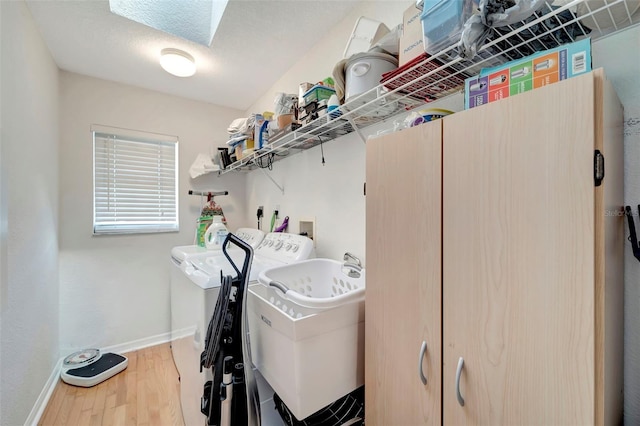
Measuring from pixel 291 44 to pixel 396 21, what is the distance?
0.88 metres

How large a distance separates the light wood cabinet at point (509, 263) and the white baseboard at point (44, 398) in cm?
225

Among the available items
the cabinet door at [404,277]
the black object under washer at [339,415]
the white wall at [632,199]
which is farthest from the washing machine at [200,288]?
the white wall at [632,199]

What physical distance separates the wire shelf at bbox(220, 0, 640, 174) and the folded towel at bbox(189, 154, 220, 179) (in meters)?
1.88

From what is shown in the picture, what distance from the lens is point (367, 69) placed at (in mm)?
1074

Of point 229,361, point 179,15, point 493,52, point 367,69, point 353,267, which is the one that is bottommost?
point 229,361

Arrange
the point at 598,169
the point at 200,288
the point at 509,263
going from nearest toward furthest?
1. the point at 598,169
2. the point at 509,263
3. the point at 200,288

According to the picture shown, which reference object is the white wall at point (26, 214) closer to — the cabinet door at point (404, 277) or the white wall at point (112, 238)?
the white wall at point (112, 238)

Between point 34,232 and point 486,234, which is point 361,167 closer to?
point 486,234

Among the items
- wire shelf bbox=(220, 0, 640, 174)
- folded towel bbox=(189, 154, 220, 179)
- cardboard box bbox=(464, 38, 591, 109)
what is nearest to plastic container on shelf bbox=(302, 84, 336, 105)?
wire shelf bbox=(220, 0, 640, 174)

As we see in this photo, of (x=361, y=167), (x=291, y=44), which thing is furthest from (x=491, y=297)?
(x=291, y=44)

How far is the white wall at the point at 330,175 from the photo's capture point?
148 cm

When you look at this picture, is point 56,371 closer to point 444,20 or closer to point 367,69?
point 367,69

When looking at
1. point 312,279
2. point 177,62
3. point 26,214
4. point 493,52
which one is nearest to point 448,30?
point 493,52

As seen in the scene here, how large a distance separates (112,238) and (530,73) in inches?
124
